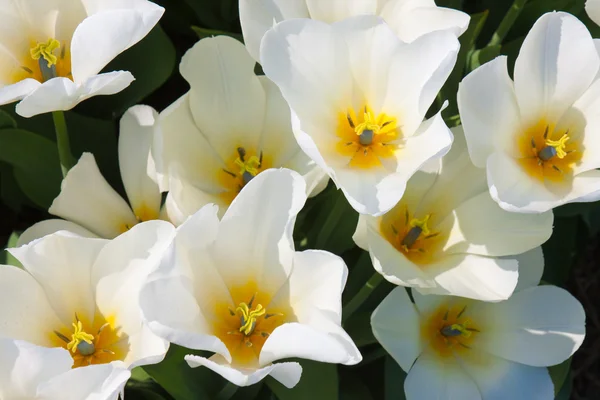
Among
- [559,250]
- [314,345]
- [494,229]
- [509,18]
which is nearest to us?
[314,345]

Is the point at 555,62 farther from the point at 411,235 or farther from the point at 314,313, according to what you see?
the point at 314,313

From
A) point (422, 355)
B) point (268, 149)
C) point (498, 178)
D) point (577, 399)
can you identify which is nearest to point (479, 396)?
point (422, 355)

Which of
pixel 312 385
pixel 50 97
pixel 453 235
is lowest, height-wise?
pixel 312 385

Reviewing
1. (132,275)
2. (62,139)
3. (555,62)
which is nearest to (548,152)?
(555,62)

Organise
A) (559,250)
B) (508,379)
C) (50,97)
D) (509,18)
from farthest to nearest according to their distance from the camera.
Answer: (559,250) → (509,18) → (508,379) → (50,97)

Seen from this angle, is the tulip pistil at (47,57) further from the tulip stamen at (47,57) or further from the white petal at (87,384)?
the white petal at (87,384)

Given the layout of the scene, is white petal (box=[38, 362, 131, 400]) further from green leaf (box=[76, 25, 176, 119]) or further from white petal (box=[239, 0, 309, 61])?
green leaf (box=[76, 25, 176, 119])

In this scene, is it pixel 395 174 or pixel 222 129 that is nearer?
pixel 395 174

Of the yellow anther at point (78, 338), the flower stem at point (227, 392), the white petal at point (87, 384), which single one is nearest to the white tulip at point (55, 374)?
the white petal at point (87, 384)
